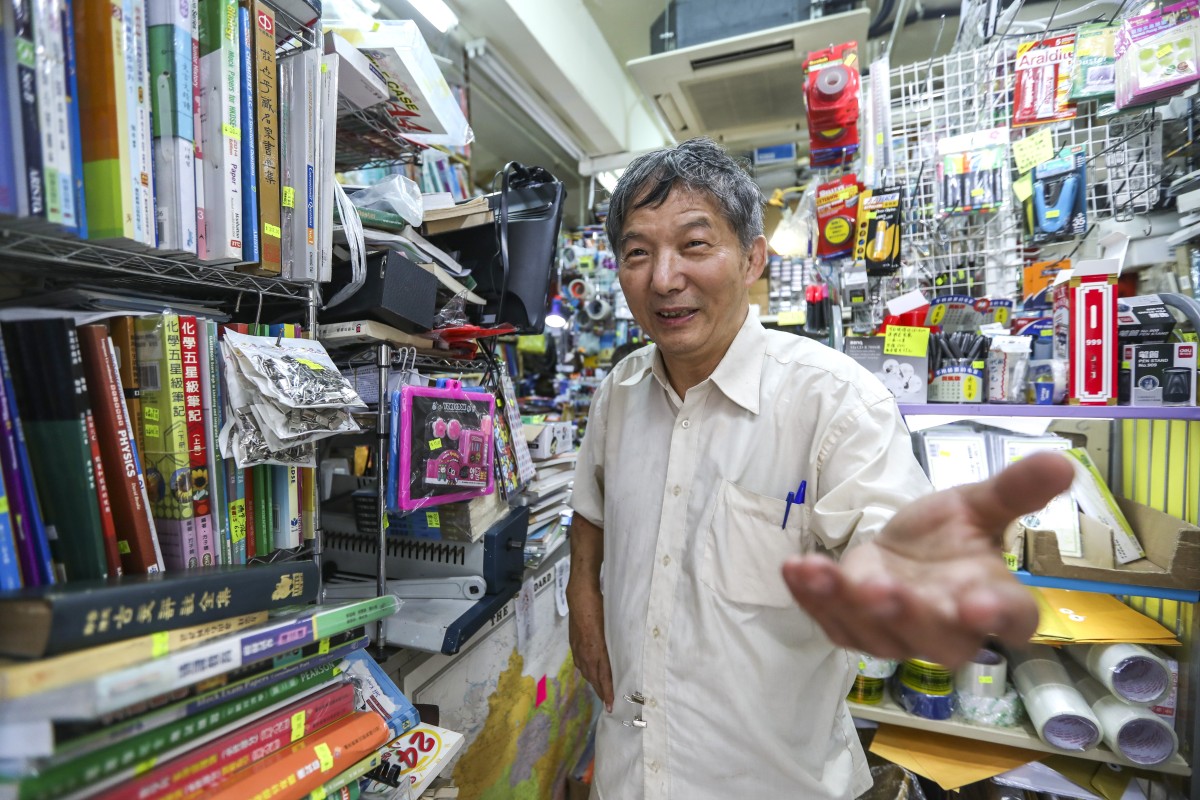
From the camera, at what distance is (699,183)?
36.2 inches

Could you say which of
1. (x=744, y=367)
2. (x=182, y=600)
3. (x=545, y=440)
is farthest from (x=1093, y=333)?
(x=182, y=600)

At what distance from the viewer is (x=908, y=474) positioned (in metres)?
0.76

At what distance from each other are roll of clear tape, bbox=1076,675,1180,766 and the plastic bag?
7.11 ft

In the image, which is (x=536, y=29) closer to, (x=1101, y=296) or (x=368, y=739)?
(x=1101, y=296)

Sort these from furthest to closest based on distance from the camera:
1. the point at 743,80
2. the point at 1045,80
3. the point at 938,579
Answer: the point at 743,80 < the point at 1045,80 < the point at 938,579

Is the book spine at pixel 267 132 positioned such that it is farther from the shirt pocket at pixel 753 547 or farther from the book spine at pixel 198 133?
the shirt pocket at pixel 753 547

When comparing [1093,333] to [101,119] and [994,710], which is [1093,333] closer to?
[994,710]

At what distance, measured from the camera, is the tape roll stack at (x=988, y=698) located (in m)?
1.40

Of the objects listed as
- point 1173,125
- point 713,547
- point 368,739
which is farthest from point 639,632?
point 1173,125

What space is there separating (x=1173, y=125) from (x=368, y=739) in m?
2.67

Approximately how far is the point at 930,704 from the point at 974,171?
69.1 inches

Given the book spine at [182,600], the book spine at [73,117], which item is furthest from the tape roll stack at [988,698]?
the book spine at [73,117]

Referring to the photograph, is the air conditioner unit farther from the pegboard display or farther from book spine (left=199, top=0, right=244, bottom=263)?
book spine (left=199, top=0, right=244, bottom=263)

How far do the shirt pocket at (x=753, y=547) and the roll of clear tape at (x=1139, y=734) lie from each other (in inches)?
44.1
